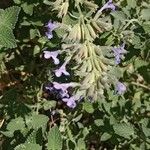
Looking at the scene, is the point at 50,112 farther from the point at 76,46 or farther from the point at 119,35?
the point at 76,46

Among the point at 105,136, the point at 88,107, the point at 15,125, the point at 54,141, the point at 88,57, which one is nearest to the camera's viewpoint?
the point at 88,57

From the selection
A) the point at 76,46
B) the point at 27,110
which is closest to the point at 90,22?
the point at 76,46

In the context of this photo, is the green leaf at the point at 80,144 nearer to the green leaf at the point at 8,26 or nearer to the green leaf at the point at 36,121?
the green leaf at the point at 36,121

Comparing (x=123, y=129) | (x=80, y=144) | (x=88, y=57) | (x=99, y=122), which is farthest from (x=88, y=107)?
(x=88, y=57)

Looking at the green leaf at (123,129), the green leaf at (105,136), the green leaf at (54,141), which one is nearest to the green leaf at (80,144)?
the green leaf at (105,136)

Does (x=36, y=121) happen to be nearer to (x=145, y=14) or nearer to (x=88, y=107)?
(x=88, y=107)

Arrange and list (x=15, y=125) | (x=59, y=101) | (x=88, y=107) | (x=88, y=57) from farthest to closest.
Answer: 1. (x=59, y=101)
2. (x=88, y=107)
3. (x=15, y=125)
4. (x=88, y=57)
